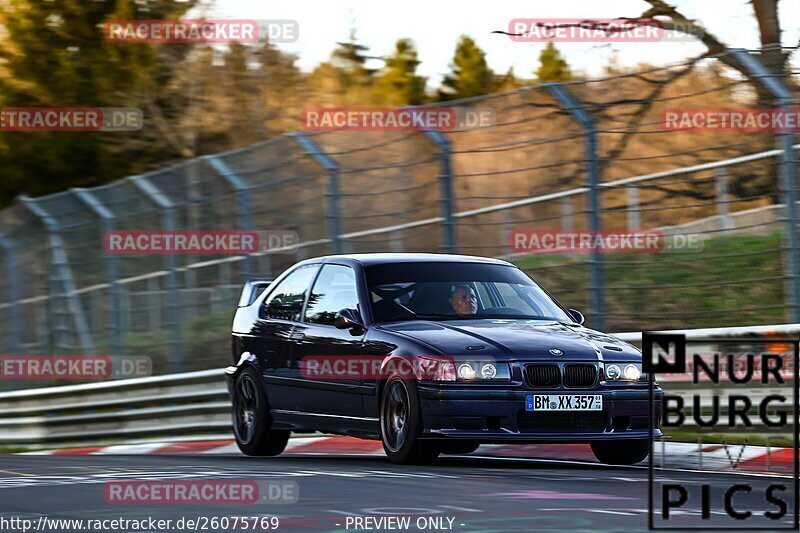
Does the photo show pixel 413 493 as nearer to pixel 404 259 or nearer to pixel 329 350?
pixel 329 350

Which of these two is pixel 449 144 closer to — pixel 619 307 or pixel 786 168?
pixel 619 307

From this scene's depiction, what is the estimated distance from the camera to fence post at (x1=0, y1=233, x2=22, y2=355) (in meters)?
21.3

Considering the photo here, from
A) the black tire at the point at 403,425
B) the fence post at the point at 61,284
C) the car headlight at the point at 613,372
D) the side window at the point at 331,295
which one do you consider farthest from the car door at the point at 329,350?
the fence post at the point at 61,284

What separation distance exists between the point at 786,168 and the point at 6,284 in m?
12.2

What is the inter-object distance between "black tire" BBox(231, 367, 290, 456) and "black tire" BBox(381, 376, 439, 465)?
201cm

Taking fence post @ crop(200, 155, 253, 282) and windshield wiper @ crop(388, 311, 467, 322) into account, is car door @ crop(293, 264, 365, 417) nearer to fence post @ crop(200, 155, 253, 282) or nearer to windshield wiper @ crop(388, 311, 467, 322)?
windshield wiper @ crop(388, 311, 467, 322)

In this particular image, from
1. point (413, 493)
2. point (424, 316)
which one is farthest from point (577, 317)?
point (413, 493)

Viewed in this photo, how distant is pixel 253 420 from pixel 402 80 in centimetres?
4701

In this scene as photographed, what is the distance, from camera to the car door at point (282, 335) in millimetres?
12633

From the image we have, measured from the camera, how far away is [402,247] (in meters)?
16.4

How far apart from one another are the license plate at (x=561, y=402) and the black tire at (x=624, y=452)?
582 millimetres

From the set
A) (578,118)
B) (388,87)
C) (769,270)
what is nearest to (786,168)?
(769,270)

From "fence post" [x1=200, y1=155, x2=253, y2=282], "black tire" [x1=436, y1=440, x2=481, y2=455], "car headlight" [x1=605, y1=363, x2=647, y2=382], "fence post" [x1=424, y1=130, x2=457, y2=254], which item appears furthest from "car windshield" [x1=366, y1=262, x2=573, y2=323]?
"fence post" [x1=200, y1=155, x2=253, y2=282]

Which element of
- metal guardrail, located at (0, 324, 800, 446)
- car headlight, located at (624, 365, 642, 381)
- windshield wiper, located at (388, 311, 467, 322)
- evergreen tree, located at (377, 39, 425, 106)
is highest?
evergreen tree, located at (377, 39, 425, 106)
